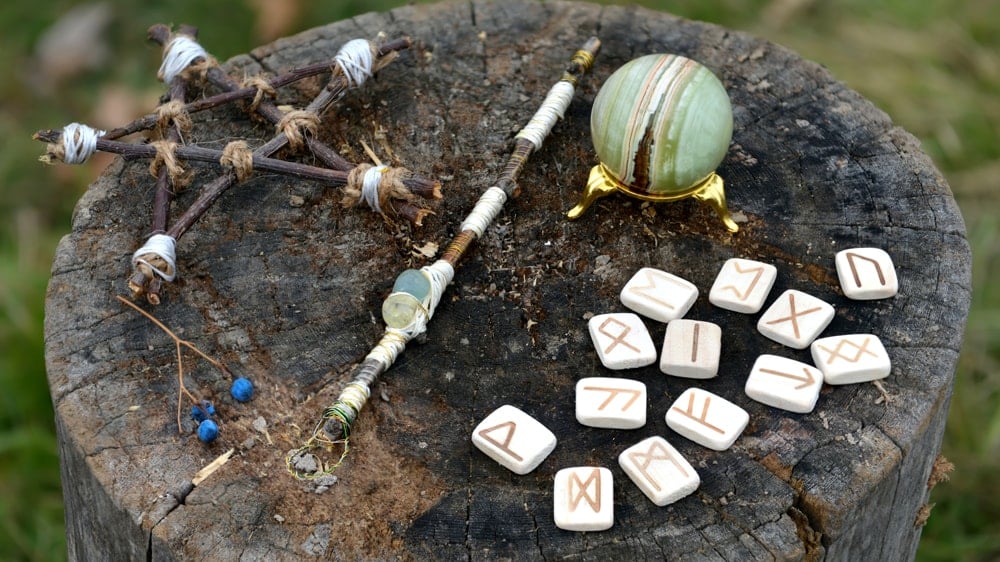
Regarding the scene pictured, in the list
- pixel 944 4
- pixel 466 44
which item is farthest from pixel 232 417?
pixel 944 4

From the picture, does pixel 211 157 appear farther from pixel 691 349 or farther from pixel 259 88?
pixel 691 349

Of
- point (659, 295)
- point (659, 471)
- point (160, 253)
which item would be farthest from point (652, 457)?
point (160, 253)

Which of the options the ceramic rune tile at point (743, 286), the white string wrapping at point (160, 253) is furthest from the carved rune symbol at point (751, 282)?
the white string wrapping at point (160, 253)

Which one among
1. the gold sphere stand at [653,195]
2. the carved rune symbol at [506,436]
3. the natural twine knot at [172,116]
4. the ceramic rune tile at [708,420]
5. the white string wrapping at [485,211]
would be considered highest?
the natural twine knot at [172,116]

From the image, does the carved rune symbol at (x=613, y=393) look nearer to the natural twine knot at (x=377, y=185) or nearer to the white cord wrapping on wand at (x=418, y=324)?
the white cord wrapping on wand at (x=418, y=324)

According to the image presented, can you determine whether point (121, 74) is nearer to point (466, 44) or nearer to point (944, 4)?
point (466, 44)

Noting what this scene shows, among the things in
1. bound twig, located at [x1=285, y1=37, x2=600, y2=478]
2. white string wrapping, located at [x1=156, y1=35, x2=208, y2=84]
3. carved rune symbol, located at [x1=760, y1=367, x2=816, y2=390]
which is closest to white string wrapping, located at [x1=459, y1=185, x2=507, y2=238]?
bound twig, located at [x1=285, y1=37, x2=600, y2=478]
